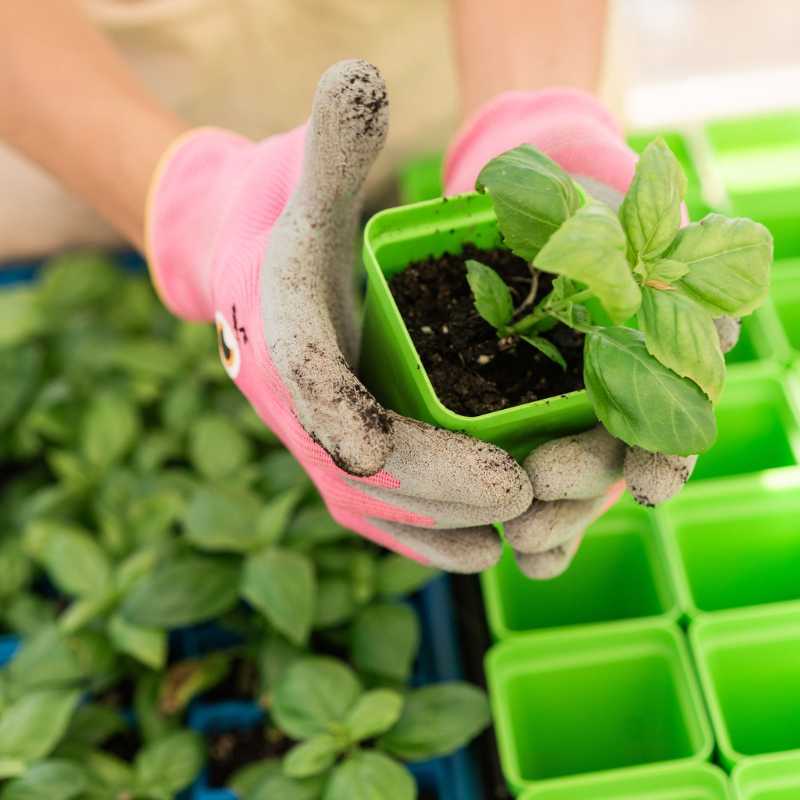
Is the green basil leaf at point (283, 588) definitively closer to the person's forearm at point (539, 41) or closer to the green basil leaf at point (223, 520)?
the green basil leaf at point (223, 520)

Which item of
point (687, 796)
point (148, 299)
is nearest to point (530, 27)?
point (148, 299)

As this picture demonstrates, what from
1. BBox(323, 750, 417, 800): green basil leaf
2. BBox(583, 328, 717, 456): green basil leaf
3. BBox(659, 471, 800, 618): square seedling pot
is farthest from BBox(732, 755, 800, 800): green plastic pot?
BBox(583, 328, 717, 456): green basil leaf

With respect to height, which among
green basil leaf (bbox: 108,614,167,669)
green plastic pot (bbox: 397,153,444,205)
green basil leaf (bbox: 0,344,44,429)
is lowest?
green basil leaf (bbox: 108,614,167,669)

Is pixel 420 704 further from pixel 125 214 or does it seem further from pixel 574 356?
pixel 125 214

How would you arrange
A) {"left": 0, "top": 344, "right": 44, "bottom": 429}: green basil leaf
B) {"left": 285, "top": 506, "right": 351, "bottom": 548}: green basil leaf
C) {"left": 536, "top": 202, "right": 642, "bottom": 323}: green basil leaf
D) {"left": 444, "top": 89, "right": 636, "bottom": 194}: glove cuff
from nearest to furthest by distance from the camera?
{"left": 536, "top": 202, "right": 642, "bottom": 323}: green basil leaf
{"left": 444, "top": 89, "right": 636, "bottom": 194}: glove cuff
{"left": 285, "top": 506, "right": 351, "bottom": 548}: green basil leaf
{"left": 0, "top": 344, "right": 44, "bottom": 429}: green basil leaf

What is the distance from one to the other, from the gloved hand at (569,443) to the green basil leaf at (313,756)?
10.3 inches

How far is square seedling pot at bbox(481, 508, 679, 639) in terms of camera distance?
1.01 m

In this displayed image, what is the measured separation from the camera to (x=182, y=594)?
976mm

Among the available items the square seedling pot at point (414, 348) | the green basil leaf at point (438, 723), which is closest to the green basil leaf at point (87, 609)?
the green basil leaf at point (438, 723)

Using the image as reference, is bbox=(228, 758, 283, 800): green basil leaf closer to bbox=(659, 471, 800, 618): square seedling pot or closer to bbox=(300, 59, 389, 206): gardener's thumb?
bbox=(659, 471, 800, 618): square seedling pot

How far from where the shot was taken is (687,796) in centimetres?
83

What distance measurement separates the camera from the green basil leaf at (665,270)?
0.59 meters

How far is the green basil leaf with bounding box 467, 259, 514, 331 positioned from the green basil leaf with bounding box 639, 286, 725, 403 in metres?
0.11

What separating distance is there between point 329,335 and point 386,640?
0.43 metres
